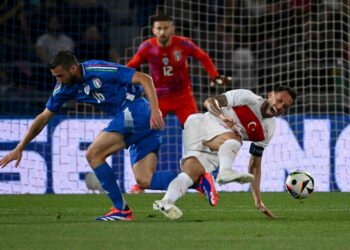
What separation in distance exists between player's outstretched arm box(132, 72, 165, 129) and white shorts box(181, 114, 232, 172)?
54 cm

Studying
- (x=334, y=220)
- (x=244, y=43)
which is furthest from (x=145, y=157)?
(x=244, y=43)

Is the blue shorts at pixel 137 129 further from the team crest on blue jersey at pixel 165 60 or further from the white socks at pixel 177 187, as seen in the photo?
the team crest on blue jersey at pixel 165 60

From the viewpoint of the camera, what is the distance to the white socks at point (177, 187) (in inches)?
327

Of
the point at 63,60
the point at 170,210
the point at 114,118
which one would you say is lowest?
the point at 170,210

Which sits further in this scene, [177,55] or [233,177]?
[177,55]

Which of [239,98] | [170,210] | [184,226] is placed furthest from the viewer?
[239,98]

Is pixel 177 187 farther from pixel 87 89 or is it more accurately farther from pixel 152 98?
pixel 87 89

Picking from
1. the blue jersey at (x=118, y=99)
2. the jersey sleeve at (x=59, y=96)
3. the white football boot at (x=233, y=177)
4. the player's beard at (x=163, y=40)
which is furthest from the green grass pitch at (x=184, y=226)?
the player's beard at (x=163, y=40)

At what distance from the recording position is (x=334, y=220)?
8.78 m

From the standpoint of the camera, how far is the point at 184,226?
26.4 feet

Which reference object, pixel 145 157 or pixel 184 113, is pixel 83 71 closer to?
pixel 145 157

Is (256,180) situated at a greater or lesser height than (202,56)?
lesser

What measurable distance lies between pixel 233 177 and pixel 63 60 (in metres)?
1.75

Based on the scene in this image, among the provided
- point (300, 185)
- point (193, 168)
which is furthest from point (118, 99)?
point (300, 185)
